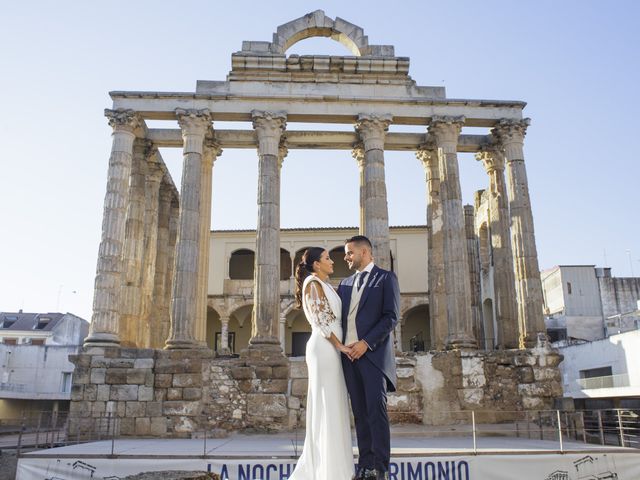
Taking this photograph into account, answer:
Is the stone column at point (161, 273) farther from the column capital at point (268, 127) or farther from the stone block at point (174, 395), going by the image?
the column capital at point (268, 127)

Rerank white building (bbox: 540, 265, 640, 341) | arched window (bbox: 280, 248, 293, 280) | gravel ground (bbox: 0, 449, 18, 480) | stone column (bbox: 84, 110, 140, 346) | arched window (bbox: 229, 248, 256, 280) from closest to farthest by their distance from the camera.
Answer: gravel ground (bbox: 0, 449, 18, 480) < stone column (bbox: 84, 110, 140, 346) < arched window (bbox: 280, 248, 293, 280) < arched window (bbox: 229, 248, 256, 280) < white building (bbox: 540, 265, 640, 341)

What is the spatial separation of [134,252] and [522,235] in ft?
46.7

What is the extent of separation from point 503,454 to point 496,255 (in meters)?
12.5

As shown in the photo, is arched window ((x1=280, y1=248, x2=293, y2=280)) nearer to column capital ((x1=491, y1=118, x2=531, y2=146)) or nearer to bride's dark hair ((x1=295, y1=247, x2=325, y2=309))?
column capital ((x1=491, y1=118, x2=531, y2=146))

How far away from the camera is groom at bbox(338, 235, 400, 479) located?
479 centimetres

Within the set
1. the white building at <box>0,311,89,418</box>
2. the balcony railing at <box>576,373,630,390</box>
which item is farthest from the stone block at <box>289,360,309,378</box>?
the white building at <box>0,311,89,418</box>

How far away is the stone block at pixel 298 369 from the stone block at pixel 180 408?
121 inches

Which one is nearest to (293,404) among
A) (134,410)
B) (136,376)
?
(134,410)

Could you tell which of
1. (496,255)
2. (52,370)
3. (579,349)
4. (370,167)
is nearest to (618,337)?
(579,349)

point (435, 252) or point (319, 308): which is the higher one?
point (435, 252)

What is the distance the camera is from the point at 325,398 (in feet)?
16.0

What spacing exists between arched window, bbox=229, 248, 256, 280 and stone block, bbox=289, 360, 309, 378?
20.0 metres

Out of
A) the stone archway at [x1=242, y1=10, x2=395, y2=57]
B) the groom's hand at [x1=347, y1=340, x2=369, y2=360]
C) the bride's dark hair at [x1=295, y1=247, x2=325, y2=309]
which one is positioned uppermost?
the stone archway at [x1=242, y1=10, x2=395, y2=57]

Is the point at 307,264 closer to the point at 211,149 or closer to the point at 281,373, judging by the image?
the point at 281,373
